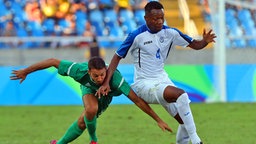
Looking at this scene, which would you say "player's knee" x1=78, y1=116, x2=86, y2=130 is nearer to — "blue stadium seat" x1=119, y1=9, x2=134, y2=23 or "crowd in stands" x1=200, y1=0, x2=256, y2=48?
"crowd in stands" x1=200, y1=0, x2=256, y2=48

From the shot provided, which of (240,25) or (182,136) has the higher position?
(182,136)

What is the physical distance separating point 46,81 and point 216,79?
175 inches

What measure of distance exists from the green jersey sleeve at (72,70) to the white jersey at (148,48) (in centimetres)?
54

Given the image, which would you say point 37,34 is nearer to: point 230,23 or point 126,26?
point 126,26

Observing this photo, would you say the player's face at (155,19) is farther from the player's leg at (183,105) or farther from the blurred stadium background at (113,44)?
the blurred stadium background at (113,44)

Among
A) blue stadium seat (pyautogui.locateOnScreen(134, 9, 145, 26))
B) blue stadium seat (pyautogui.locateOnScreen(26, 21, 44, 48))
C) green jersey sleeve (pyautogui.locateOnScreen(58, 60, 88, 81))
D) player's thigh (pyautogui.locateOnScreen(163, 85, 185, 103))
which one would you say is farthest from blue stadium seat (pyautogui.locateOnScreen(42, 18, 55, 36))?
player's thigh (pyautogui.locateOnScreen(163, 85, 185, 103))

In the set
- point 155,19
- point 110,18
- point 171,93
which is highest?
point 155,19

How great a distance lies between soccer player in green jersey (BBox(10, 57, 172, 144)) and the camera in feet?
29.8

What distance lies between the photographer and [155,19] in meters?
9.43

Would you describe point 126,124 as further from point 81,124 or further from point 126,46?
point 126,46

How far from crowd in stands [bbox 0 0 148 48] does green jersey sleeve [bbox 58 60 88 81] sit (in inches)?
522

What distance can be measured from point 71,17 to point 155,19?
14604mm

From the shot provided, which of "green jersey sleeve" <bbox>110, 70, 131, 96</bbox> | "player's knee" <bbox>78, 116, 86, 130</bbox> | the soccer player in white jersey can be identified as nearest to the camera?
"green jersey sleeve" <bbox>110, 70, 131, 96</bbox>

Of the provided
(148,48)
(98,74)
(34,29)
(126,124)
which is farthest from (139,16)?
(98,74)
